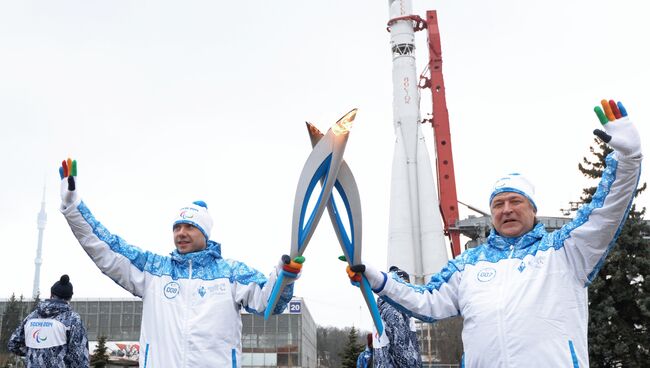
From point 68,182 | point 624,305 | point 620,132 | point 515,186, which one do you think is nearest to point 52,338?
point 68,182

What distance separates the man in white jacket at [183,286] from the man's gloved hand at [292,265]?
12 centimetres

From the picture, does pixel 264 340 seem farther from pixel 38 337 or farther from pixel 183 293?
pixel 183 293

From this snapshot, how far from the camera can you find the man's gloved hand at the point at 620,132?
3189 mm

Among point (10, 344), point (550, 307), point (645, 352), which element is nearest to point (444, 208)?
point (645, 352)

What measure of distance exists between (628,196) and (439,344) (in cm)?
3235

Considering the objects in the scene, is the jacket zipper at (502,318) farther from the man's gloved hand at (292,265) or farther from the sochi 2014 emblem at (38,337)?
the sochi 2014 emblem at (38,337)

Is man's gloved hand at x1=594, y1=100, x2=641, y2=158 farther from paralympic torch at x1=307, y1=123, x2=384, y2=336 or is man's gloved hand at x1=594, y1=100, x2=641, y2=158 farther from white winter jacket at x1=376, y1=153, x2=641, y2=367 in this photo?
paralympic torch at x1=307, y1=123, x2=384, y2=336

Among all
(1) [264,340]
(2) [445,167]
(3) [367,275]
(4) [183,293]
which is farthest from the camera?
(1) [264,340]

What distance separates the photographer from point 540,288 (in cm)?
353

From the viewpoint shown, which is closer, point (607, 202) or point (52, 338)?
point (607, 202)

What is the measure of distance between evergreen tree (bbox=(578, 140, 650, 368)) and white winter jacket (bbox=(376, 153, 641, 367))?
45.7ft

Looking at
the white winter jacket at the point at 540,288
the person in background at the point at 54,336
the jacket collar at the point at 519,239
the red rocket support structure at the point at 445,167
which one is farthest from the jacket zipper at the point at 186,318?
the red rocket support structure at the point at 445,167

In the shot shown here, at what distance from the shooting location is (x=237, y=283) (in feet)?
14.6

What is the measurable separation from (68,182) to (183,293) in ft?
3.59
